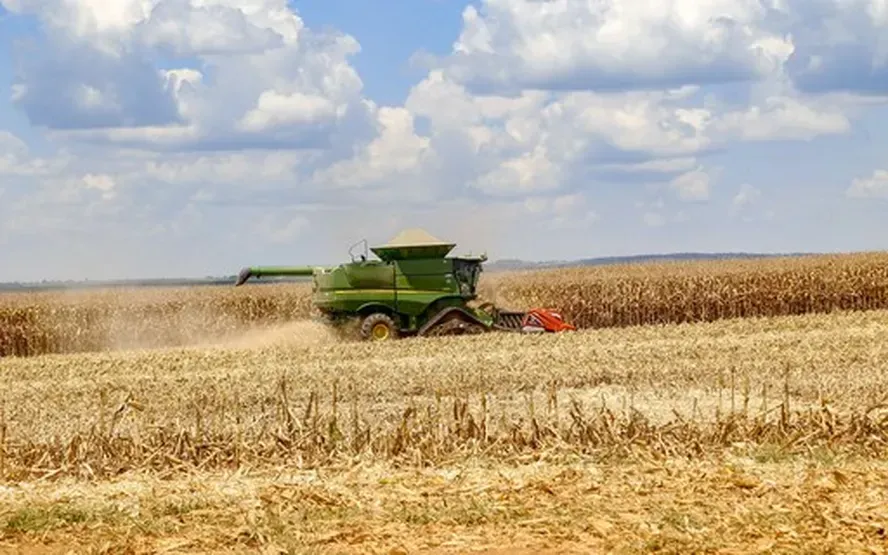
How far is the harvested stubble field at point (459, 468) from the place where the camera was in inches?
381

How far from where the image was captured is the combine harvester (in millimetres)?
27625

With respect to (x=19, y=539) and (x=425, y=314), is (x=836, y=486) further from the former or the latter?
(x=425, y=314)

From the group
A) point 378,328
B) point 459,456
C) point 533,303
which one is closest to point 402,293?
point 378,328

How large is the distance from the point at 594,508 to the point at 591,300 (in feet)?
88.9

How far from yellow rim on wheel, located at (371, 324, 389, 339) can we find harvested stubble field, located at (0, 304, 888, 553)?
6.19 metres

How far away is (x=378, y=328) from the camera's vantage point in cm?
2766

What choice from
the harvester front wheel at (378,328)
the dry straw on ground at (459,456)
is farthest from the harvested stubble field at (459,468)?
the harvester front wheel at (378,328)

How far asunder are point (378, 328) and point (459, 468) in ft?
50.6

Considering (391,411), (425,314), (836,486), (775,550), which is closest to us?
(775,550)

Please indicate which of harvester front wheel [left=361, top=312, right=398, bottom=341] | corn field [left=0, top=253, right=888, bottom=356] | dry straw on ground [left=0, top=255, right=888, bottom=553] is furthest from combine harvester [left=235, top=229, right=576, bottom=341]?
corn field [left=0, top=253, right=888, bottom=356]

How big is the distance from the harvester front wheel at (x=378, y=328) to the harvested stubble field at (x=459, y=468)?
6131mm

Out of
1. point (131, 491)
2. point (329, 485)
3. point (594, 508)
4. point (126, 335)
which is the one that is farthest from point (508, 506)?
point (126, 335)

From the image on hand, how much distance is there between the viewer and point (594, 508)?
10367 millimetres

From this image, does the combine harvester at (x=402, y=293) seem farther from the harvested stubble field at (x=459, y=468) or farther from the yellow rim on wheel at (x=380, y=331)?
the harvested stubble field at (x=459, y=468)
